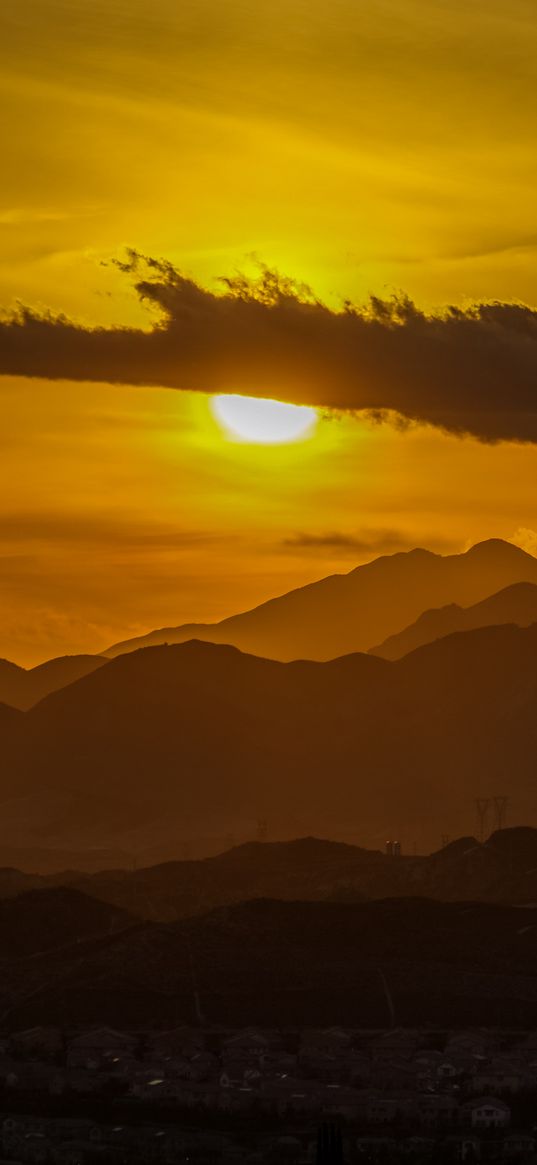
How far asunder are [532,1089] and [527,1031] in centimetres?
3605

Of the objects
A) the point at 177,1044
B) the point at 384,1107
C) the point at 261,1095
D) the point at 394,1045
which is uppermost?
the point at 177,1044

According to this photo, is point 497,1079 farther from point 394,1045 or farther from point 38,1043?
point 38,1043

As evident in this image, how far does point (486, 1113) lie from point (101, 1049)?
127ft

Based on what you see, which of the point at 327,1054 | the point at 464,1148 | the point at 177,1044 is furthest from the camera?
the point at 177,1044

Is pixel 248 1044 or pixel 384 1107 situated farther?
pixel 248 1044

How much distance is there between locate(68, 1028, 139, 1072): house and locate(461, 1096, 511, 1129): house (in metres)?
29.3

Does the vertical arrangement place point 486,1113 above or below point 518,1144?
above

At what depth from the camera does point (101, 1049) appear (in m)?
180

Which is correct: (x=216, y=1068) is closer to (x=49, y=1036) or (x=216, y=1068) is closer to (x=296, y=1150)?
(x=49, y=1036)

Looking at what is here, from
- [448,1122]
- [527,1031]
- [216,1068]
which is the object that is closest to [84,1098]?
[216,1068]

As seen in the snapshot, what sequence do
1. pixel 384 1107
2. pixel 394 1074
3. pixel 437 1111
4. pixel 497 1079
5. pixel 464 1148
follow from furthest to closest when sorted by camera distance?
pixel 394 1074 → pixel 497 1079 → pixel 437 1111 → pixel 384 1107 → pixel 464 1148

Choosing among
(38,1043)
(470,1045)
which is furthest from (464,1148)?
(38,1043)

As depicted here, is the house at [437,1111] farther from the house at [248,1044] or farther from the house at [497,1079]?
the house at [248,1044]

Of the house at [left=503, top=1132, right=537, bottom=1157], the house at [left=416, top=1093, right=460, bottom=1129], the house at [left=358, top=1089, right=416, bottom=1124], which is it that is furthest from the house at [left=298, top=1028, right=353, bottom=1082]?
the house at [left=503, top=1132, right=537, bottom=1157]
